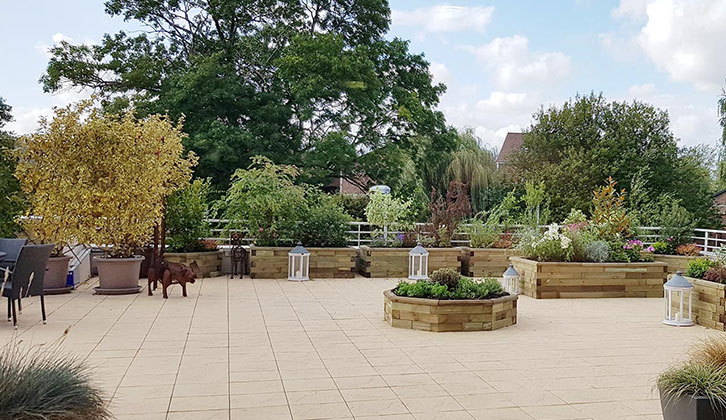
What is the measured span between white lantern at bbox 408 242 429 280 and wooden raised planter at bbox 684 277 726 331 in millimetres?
3960

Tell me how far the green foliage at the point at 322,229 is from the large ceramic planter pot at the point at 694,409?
7.61 m

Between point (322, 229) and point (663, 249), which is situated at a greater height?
point (322, 229)

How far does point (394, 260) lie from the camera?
1037cm

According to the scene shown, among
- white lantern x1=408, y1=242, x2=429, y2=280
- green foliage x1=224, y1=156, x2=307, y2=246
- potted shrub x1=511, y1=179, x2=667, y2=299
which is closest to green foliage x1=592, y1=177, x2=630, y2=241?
potted shrub x1=511, y1=179, x2=667, y2=299

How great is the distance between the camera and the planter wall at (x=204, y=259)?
9.38 meters

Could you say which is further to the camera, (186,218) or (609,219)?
(186,218)

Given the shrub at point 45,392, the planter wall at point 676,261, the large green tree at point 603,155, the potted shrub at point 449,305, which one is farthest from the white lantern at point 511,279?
the large green tree at point 603,155

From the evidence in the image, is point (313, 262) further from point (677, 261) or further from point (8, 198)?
point (677, 261)

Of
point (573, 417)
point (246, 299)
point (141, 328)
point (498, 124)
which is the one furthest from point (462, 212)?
point (498, 124)

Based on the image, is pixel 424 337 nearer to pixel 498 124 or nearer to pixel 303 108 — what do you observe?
pixel 303 108

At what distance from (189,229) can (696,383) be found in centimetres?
811

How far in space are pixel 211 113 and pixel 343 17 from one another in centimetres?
489

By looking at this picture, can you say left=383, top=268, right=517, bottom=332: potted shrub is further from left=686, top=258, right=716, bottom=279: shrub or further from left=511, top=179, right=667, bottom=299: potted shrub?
left=686, top=258, right=716, bottom=279: shrub

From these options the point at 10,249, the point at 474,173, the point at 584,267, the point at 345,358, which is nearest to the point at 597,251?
the point at 584,267
